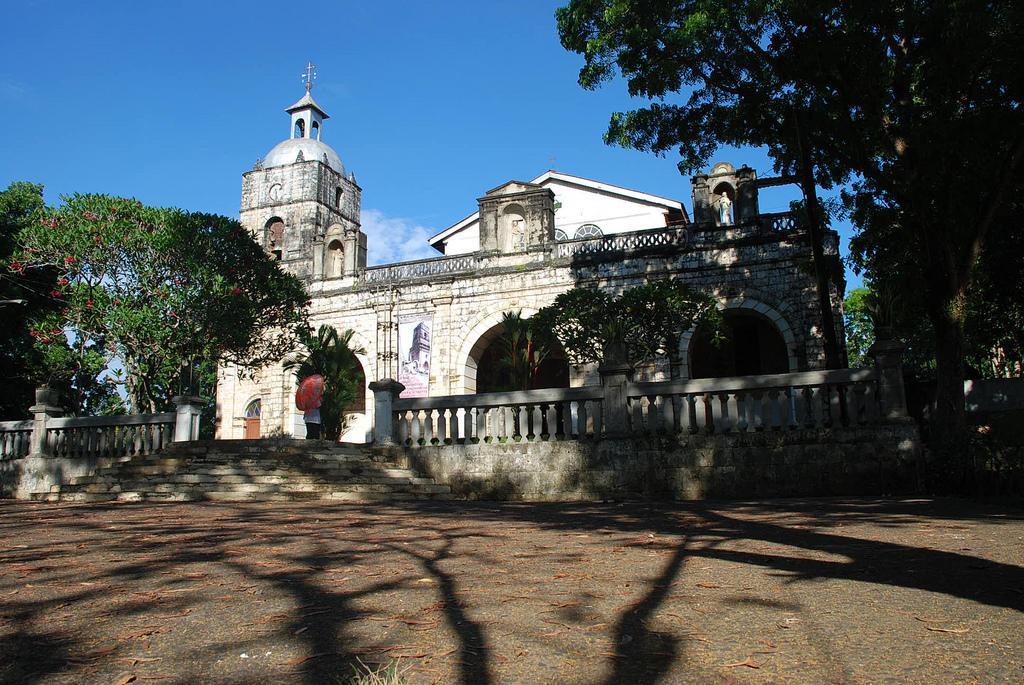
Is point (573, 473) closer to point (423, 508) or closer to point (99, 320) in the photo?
point (423, 508)

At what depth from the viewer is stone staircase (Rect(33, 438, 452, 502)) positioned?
33.3 feet

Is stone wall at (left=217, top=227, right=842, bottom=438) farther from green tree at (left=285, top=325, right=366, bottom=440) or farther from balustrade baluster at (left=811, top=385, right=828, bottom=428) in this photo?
balustrade baluster at (left=811, top=385, right=828, bottom=428)

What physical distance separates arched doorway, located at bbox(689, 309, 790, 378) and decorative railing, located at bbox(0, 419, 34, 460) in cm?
1680

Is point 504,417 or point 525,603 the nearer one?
point 525,603

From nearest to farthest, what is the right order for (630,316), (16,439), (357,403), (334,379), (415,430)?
(415,430)
(16,439)
(630,316)
(334,379)
(357,403)

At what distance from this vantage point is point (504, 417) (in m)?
11.2

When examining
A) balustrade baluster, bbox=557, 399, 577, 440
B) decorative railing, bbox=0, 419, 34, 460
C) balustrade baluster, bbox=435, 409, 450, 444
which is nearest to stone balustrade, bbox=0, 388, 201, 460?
decorative railing, bbox=0, 419, 34, 460

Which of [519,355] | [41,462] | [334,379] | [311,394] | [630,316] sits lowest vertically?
[41,462]

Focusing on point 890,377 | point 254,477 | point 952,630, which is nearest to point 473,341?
point 254,477

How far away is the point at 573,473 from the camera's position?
1043 cm

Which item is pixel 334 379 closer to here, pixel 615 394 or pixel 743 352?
pixel 615 394

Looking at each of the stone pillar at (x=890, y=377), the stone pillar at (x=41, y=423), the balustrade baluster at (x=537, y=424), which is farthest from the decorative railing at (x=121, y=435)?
the stone pillar at (x=890, y=377)

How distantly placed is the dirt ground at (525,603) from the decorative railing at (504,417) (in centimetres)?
487

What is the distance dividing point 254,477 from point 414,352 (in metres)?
13.2
